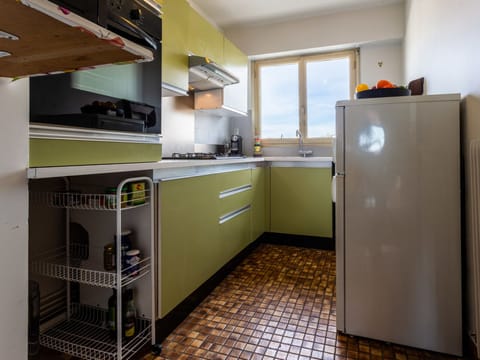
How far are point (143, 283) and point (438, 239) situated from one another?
147 cm

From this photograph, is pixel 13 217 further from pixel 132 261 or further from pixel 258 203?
pixel 258 203

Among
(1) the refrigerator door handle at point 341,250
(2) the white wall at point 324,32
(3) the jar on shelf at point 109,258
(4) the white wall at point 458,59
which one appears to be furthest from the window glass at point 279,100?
(3) the jar on shelf at point 109,258

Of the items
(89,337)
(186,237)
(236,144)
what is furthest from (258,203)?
(89,337)

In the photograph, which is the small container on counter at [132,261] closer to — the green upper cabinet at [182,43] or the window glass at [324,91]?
the green upper cabinet at [182,43]

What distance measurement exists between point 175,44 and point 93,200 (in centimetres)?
127

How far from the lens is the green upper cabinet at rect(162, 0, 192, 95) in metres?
1.92

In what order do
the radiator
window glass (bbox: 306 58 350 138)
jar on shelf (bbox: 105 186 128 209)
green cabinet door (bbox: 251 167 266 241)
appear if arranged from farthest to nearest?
window glass (bbox: 306 58 350 138) → green cabinet door (bbox: 251 167 266 241) → jar on shelf (bbox: 105 186 128 209) → the radiator

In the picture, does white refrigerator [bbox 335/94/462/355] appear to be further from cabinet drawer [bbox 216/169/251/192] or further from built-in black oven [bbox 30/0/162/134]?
built-in black oven [bbox 30/0/162/134]

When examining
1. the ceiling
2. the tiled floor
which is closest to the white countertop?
the tiled floor

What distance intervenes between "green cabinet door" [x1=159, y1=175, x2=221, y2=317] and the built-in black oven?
38 cm

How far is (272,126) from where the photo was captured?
3.85 metres

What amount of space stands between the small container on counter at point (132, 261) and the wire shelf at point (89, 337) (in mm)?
293

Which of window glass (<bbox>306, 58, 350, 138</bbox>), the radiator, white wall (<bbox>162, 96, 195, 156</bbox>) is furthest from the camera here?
window glass (<bbox>306, 58, 350, 138</bbox>)

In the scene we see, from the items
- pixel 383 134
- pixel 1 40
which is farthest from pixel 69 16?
pixel 383 134
